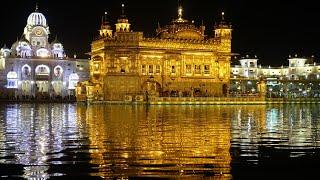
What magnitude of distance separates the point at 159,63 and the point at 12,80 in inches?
1199

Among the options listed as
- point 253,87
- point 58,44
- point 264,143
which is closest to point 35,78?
point 58,44

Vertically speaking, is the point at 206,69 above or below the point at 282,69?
below

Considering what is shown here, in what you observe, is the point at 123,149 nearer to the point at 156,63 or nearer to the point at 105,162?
the point at 105,162

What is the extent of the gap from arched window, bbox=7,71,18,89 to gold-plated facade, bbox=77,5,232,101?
71.8 ft

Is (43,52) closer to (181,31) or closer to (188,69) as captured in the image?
(181,31)

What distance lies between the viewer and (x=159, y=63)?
→ 71250mm

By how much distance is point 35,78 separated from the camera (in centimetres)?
9112

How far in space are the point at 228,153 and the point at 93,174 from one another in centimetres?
472

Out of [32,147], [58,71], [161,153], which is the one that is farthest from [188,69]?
[161,153]

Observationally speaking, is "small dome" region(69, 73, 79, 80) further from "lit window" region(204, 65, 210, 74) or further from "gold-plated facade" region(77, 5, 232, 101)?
"lit window" region(204, 65, 210, 74)

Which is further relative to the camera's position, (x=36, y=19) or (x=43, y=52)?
(x=36, y=19)

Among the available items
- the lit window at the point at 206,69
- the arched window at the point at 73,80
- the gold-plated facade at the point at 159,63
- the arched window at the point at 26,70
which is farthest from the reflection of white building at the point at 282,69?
the arched window at the point at 26,70

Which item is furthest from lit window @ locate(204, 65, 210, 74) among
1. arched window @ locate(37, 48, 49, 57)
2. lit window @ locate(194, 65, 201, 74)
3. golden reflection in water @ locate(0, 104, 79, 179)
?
golden reflection in water @ locate(0, 104, 79, 179)

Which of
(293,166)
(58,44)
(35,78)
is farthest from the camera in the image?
(58,44)
